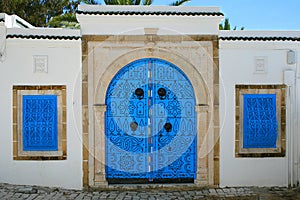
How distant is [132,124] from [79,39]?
1671 millimetres

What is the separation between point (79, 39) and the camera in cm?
622

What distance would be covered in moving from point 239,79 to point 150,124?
1.70m

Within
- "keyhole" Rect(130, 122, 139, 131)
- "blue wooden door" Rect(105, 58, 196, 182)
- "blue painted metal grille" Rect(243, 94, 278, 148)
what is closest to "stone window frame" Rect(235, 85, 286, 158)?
"blue painted metal grille" Rect(243, 94, 278, 148)

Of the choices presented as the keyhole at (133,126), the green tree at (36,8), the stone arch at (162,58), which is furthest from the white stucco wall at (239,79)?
the green tree at (36,8)

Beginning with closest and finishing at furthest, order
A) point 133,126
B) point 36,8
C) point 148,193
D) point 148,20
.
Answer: point 148,193 < point 148,20 < point 133,126 < point 36,8

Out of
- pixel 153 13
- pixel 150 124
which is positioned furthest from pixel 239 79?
pixel 153 13

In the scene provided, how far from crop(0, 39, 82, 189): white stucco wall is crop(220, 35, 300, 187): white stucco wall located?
2435 mm

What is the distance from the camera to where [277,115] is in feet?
21.3

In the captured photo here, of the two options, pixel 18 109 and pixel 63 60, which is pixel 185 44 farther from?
pixel 18 109

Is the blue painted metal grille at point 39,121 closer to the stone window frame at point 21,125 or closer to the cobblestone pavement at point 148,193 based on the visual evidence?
the stone window frame at point 21,125

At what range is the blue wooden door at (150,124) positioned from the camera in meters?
6.40

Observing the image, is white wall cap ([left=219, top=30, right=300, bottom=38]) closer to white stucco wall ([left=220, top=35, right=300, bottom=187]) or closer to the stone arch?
white stucco wall ([left=220, top=35, right=300, bottom=187])

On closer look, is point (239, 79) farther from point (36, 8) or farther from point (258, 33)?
point (36, 8)

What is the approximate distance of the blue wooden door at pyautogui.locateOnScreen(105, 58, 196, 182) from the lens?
640 centimetres
